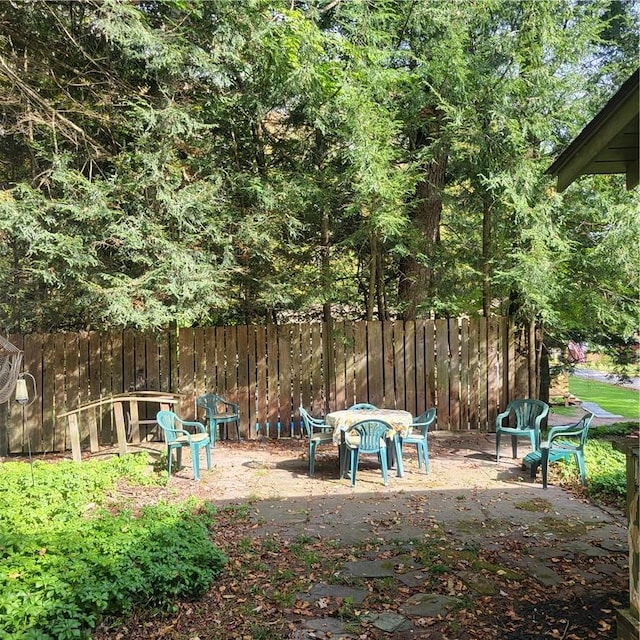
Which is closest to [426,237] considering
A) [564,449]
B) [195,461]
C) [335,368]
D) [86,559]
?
[335,368]

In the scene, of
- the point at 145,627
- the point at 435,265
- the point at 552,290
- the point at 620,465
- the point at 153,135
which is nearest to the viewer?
the point at 145,627

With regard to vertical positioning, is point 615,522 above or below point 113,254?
below

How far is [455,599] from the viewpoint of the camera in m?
3.23

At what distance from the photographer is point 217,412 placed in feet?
26.9

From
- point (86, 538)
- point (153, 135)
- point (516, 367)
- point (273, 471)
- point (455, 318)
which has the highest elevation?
point (153, 135)

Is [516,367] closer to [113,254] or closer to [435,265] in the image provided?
[435,265]

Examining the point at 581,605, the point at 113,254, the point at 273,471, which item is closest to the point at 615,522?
the point at 581,605

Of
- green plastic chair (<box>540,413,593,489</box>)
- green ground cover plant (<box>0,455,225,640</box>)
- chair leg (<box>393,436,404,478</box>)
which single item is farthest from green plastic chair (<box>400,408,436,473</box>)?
green ground cover plant (<box>0,455,225,640</box>)

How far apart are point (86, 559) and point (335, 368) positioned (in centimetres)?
568

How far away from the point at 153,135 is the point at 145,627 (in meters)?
5.71

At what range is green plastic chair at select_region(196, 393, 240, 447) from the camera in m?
7.39

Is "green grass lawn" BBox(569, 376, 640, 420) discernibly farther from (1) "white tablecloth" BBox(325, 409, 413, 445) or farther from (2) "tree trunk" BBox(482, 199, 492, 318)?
(1) "white tablecloth" BBox(325, 409, 413, 445)

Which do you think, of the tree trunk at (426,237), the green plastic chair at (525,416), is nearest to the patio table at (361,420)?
the green plastic chair at (525,416)

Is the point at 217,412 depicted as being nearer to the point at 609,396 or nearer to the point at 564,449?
the point at 564,449
